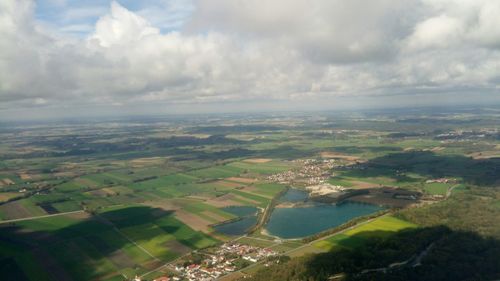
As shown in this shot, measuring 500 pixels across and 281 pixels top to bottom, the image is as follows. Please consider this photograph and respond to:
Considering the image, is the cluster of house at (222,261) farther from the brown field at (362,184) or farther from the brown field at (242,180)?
the brown field at (242,180)

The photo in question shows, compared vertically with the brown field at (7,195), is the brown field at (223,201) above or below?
below

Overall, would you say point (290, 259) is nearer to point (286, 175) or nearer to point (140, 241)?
point (140, 241)

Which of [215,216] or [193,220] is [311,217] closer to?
[215,216]

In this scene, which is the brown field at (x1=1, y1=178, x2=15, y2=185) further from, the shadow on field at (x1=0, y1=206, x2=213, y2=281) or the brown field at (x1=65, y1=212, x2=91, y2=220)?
the shadow on field at (x1=0, y1=206, x2=213, y2=281)

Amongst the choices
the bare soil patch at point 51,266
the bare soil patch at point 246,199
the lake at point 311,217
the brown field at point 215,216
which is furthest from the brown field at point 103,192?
the lake at point 311,217

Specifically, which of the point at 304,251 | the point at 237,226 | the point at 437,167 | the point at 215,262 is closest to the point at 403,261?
the point at 304,251

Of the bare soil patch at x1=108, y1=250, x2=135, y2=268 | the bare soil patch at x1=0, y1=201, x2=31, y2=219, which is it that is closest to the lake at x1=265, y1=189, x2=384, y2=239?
the bare soil patch at x1=108, y1=250, x2=135, y2=268
